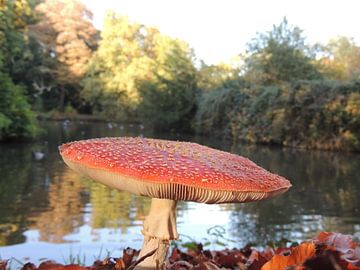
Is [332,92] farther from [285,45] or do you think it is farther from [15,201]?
[15,201]

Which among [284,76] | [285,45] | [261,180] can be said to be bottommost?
[261,180]

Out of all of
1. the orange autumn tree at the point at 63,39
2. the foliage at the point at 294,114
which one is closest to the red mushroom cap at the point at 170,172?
the foliage at the point at 294,114

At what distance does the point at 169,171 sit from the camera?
132 centimetres

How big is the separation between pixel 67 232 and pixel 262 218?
311 centimetres

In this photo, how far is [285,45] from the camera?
28781mm

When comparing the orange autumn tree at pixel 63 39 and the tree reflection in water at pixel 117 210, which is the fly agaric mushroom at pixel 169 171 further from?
the orange autumn tree at pixel 63 39

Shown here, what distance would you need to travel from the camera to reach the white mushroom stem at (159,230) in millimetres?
1634

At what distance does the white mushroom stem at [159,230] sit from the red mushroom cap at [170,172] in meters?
0.23

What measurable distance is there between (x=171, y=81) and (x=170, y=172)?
30.6 m

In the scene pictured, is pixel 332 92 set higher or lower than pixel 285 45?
lower

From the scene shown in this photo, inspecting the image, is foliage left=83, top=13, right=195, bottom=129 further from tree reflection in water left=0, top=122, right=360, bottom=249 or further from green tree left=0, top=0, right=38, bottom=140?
tree reflection in water left=0, top=122, right=360, bottom=249

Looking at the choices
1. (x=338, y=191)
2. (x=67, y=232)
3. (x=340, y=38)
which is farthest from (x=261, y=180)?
(x=340, y=38)

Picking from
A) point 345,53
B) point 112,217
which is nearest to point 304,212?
point 112,217

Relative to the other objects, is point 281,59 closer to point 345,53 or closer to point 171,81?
point 171,81
